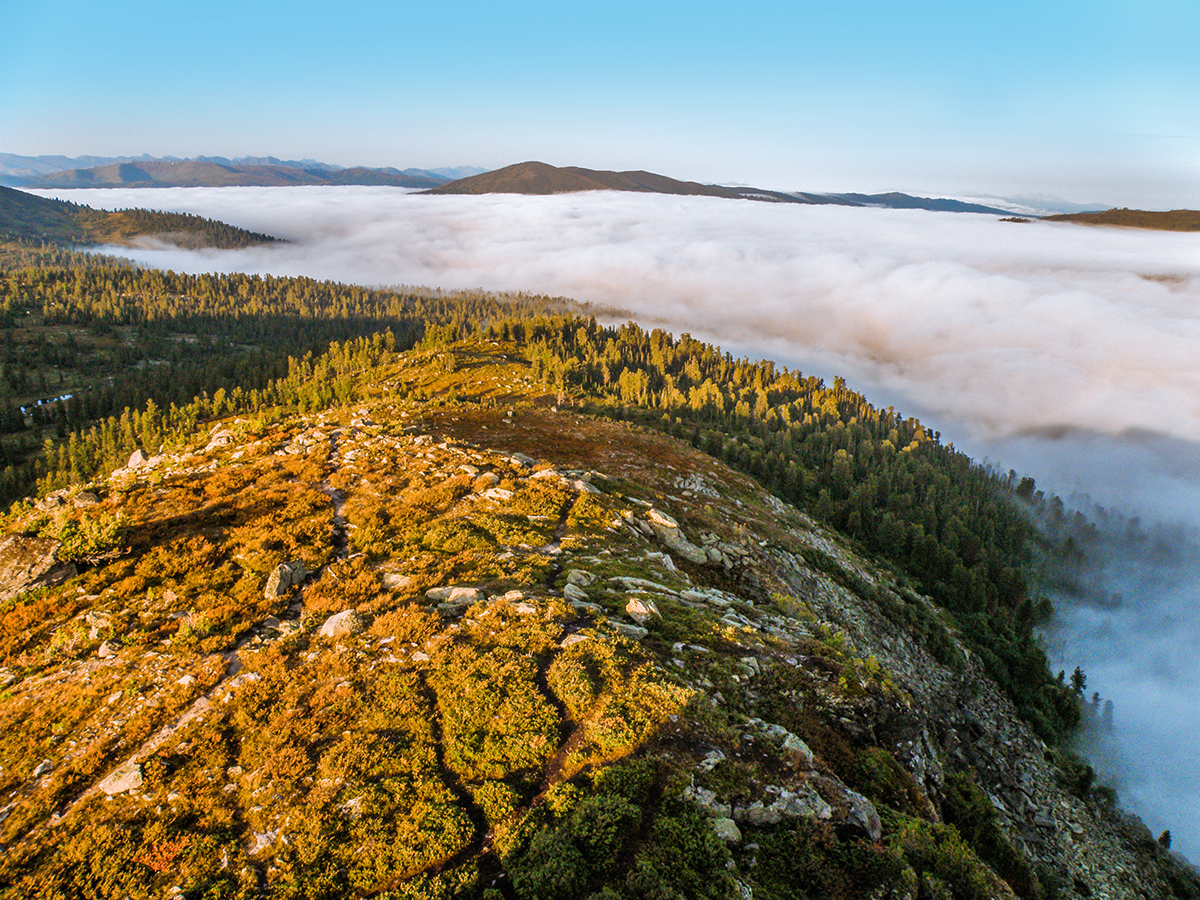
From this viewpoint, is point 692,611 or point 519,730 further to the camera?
point 692,611

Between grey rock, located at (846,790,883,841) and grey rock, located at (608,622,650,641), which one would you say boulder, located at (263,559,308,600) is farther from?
grey rock, located at (846,790,883,841)

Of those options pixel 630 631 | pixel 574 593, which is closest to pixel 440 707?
pixel 630 631

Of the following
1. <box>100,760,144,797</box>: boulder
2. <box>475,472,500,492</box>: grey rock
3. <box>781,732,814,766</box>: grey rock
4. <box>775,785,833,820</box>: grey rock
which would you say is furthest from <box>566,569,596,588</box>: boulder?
<box>100,760,144,797</box>: boulder

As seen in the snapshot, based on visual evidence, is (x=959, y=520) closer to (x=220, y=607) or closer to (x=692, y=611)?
(x=692, y=611)

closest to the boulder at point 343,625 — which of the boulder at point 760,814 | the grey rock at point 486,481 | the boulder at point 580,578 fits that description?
the boulder at point 580,578

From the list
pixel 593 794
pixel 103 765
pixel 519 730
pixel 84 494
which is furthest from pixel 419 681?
pixel 84 494

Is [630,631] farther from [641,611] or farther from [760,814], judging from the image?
[760,814]

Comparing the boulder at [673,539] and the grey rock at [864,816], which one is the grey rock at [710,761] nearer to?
the grey rock at [864,816]
